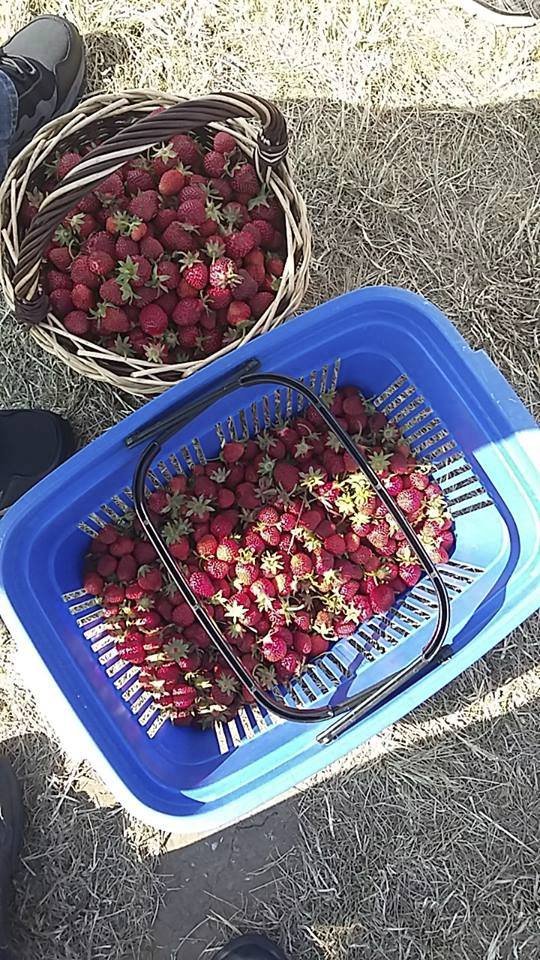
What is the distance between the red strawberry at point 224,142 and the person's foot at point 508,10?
65 centimetres

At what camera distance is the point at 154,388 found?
4.31 feet

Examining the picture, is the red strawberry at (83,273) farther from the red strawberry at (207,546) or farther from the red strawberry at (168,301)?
the red strawberry at (207,546)

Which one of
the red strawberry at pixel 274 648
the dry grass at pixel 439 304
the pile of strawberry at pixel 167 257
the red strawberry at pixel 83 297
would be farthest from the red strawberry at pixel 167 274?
the red strawberry at pixel 274 648

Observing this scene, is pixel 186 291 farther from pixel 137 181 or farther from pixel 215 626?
pixel 215 626

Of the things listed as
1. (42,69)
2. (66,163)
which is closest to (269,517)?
(66,163)

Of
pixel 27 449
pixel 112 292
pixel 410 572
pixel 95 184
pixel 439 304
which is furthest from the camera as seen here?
pixel 439 304

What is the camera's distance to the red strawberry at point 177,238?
1308 mm

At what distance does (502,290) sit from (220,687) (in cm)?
89

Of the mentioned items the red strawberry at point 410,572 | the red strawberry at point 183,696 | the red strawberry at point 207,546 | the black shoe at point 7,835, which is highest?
the red strawberry at point 207,546

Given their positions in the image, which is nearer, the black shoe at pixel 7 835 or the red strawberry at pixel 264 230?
the red strawberry at pixel 264 230

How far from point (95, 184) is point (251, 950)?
123cm

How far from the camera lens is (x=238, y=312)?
1323mm

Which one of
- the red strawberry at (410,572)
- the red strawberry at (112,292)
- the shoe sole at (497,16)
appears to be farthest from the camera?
the shoe sole at (497,16)

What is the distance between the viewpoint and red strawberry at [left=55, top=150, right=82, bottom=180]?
134 centimetres
